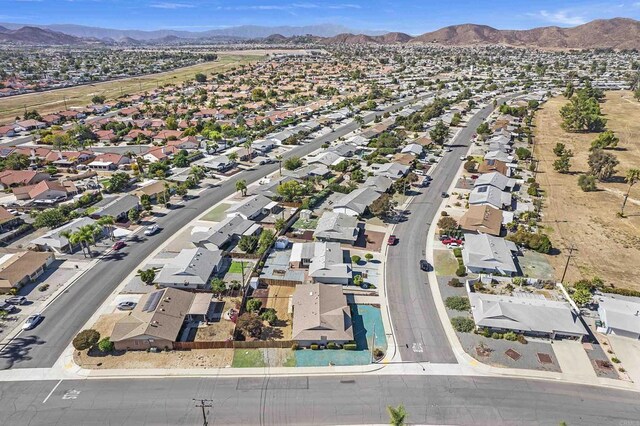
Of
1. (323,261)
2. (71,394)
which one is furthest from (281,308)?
(71,394)

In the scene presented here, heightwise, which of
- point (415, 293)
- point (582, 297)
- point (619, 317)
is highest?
point (582, 297)

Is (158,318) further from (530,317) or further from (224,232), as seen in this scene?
(530,317)

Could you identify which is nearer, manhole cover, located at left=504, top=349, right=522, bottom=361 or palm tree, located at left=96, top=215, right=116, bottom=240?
manhole cover, located at left=504, top=349, right=522, bottom=361

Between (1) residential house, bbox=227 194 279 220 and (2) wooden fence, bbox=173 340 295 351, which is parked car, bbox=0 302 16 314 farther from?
(1) residential house, bbox=227 194 279 220

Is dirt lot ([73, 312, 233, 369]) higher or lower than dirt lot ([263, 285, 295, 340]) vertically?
lower

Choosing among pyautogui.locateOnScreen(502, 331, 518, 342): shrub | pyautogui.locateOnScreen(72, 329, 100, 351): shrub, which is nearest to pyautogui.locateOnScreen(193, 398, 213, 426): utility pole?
pyautogui.locateOnScreen(72, 329, 100, 351): shrub

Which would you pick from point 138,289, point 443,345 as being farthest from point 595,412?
point 138,289

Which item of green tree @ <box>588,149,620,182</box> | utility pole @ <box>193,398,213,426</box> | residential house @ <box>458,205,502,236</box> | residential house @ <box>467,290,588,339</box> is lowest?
utility pole @ <box>193,398,213,426</box>
